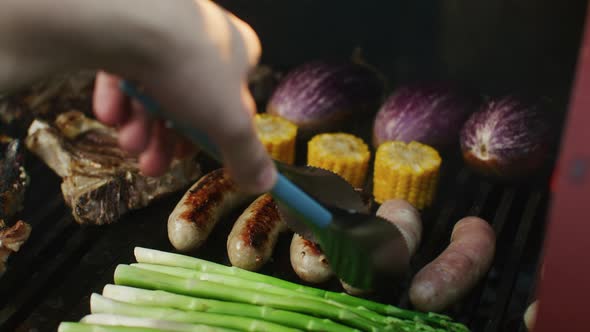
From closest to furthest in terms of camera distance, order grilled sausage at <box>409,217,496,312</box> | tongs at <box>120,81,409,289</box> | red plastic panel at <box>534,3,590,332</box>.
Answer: red plastic panel at <box>534,3,590,332</box> → tongs at <box>120,81,409,289</box> → grilled sausage at <box>409,217,496,312</box>

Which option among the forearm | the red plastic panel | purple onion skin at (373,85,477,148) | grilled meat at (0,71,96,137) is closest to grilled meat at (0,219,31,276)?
grilled meat at (0,71,96,137)

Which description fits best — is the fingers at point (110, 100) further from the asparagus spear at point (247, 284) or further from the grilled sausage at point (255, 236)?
the grilled sausage at point (255, 236)

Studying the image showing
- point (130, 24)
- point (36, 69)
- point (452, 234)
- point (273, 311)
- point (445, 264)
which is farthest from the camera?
point (452, 234)

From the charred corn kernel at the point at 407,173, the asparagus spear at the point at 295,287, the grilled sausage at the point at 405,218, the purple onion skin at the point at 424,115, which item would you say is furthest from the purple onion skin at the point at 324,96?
the asparagus spear at the point at 295,287

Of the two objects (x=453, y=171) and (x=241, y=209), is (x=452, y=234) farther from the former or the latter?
(x=241, y=209)

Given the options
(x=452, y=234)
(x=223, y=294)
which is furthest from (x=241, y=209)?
(x=452, y=234)

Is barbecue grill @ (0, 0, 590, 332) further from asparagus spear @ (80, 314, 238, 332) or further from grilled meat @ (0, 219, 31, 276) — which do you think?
asparagus spear @ (80, 314, 238, 332)
